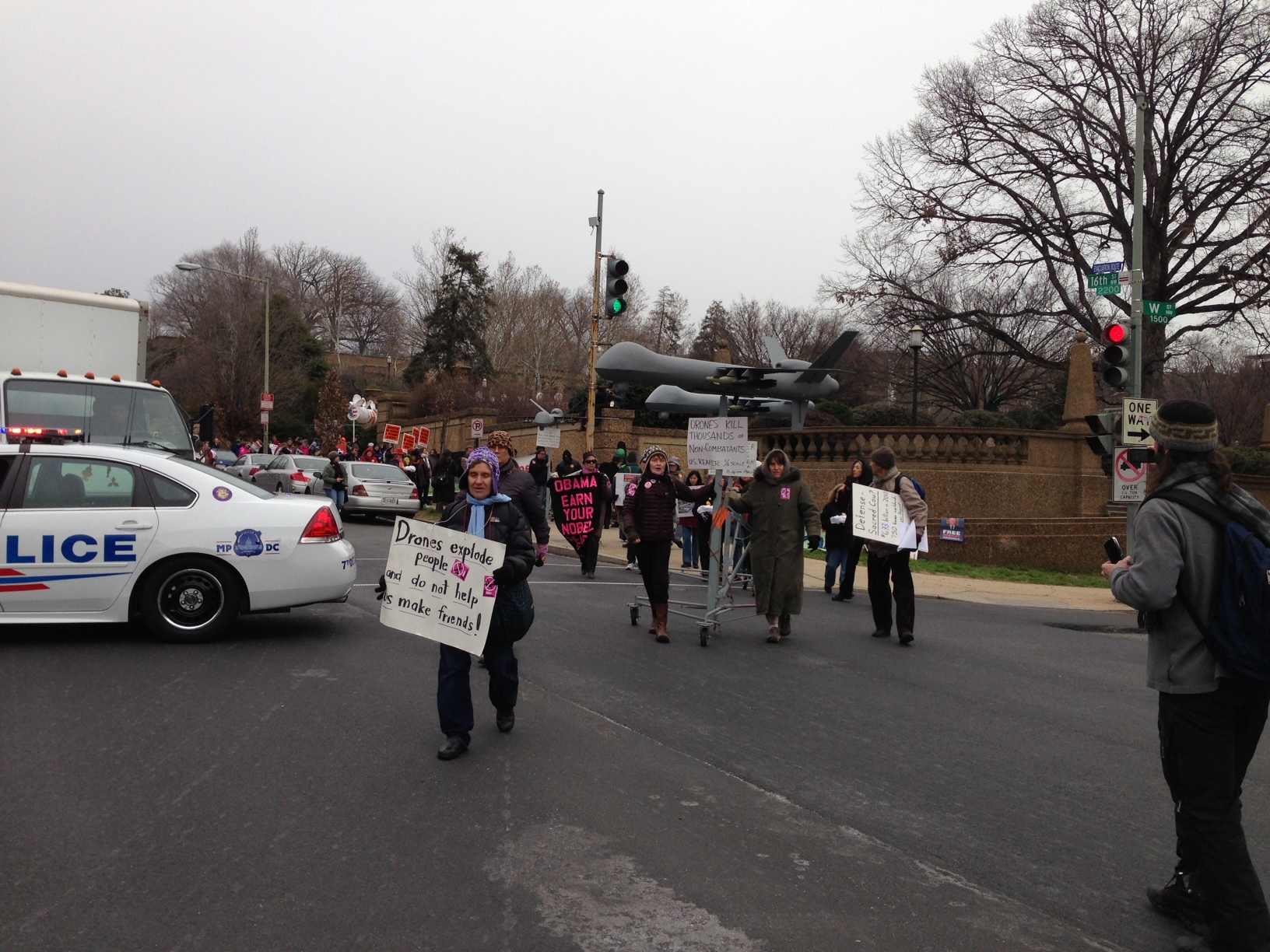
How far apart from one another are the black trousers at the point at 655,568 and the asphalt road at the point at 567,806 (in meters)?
1.10

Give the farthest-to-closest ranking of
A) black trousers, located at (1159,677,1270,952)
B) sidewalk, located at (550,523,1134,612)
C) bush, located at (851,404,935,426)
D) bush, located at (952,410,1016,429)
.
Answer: bush, located at (952,410,1016,429)
bush, located at (851,404,935,426)
sidewalk, located at (550,523,1134,612)
black trousers, located at (1159,677,1270,952)

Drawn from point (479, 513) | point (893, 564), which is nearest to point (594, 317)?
point (893, 564)

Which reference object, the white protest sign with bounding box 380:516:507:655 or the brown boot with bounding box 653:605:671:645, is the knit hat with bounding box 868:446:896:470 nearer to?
the brown boot with bounding box 653:605:671:645

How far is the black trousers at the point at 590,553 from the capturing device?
51.7 feet

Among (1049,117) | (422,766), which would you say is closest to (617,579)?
(422,766)

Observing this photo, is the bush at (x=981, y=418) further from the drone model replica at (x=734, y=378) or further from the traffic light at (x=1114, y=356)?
the traffic light at (x=1114, y=356)

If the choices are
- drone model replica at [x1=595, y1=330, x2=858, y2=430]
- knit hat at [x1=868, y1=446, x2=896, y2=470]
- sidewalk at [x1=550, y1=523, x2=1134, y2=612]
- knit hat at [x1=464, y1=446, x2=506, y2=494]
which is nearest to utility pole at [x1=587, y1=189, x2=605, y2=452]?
drone model replica at [x1=595, y1=330, x2=858, y2=430]

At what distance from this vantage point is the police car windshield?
8930mm

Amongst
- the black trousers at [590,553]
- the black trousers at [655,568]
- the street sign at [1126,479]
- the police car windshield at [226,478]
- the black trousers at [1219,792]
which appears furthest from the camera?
the black trousers at [590,553]

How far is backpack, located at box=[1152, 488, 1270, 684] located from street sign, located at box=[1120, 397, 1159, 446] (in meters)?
11.2

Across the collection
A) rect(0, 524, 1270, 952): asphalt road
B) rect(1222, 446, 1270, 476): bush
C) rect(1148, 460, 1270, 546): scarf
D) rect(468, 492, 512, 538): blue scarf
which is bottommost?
rect(0, 524, 1270, 952): asphalt road

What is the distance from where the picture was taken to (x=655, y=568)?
1003cm

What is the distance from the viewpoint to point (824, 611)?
516 inches

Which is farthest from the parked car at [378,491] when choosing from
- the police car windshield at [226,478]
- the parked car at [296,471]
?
the police car windshield at [226,478]
